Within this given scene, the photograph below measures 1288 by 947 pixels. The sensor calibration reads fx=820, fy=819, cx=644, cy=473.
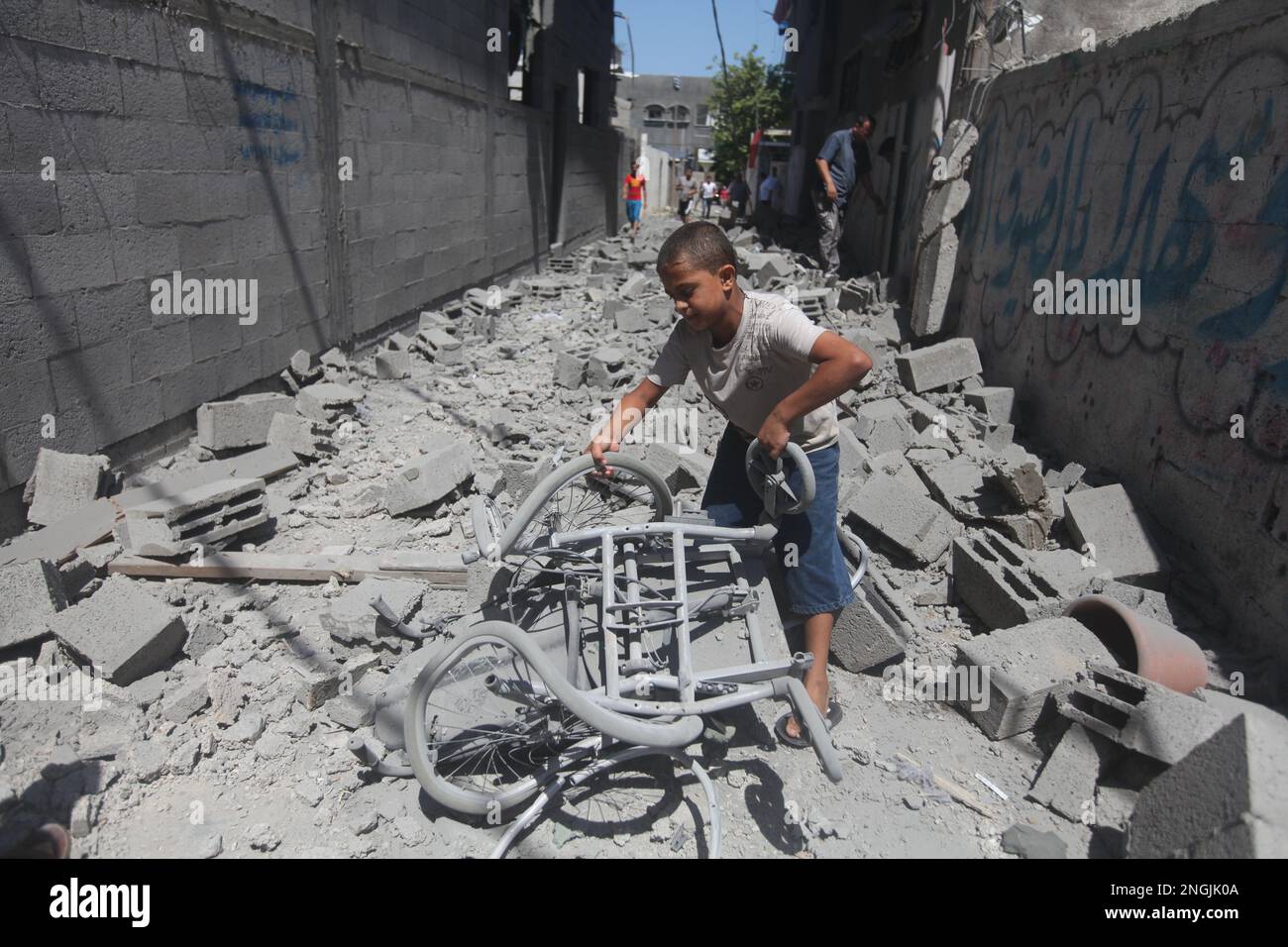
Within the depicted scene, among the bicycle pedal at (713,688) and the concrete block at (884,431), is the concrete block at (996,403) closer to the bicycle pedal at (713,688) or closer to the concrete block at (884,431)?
the concrete block at (884,431)

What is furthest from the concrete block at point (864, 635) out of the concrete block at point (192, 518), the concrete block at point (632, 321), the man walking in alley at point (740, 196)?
the man walking in alley at point (740, 196)

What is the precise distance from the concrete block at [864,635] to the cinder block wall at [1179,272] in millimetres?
1580

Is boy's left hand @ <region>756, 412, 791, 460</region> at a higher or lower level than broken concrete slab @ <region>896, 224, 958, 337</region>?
lower

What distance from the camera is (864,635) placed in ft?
11.5

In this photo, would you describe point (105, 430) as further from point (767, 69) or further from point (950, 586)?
point (767, 69)

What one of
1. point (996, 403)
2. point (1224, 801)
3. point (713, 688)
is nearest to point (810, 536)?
point (713, 688)

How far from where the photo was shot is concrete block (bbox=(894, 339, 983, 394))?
6.62 metres

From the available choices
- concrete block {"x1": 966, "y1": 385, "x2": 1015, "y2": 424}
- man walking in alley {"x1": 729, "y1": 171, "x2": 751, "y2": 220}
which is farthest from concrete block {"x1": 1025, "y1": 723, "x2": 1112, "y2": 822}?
man walking in alley {"x1": 729, "y1": 171, "x2": 751, "y2": 220}

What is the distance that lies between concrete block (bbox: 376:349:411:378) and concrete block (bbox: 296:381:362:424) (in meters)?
1.00

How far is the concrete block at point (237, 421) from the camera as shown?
5.31 metres

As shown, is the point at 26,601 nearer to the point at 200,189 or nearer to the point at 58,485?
the point at 58,485

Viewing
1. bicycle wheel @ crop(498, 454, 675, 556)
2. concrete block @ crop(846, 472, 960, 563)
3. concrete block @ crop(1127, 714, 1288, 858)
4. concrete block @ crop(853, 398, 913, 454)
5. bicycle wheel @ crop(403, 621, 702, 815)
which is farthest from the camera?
concrete block @ crop(853, 398, 913, 454)

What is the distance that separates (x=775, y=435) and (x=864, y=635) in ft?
4.17

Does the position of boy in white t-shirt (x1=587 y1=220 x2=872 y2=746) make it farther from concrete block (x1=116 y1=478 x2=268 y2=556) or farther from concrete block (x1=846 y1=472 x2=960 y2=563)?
concrete block (x1=116 y1=478 x2=268 y2=556)
